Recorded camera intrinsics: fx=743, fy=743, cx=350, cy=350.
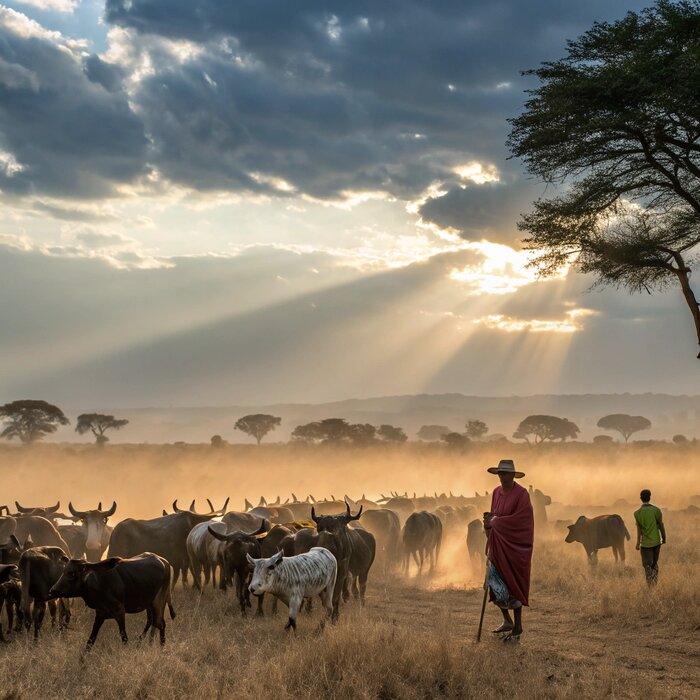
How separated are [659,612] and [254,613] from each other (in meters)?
7.10

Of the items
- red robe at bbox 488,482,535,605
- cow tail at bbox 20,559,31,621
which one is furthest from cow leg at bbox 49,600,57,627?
red robe at bbox 488,482,535,605

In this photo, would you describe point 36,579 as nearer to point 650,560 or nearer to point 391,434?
point 650,560

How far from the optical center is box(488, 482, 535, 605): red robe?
37.1ft

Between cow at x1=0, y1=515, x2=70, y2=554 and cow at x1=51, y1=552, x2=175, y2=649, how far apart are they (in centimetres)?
651

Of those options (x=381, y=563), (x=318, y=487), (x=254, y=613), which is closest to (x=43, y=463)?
(x=318, y=487)

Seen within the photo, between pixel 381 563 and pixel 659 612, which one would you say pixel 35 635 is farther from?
pixel 381 563

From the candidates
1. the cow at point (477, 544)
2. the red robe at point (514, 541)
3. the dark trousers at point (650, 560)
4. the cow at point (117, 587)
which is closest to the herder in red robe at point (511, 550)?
the red robe at point (514, 541)

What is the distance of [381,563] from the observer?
22.8m

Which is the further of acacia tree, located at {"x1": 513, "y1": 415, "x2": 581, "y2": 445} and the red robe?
acacia tree, located at {"x1": 513, "y1": 415, "x2": 581, "y2": 445}

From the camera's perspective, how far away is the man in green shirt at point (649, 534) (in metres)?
14.7

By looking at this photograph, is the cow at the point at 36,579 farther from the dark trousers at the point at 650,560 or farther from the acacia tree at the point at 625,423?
the acacia tree at the point at 625,423

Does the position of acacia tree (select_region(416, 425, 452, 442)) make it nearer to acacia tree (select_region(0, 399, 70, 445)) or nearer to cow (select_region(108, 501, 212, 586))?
acacia tree (select_region(0, 399, 70, 445))

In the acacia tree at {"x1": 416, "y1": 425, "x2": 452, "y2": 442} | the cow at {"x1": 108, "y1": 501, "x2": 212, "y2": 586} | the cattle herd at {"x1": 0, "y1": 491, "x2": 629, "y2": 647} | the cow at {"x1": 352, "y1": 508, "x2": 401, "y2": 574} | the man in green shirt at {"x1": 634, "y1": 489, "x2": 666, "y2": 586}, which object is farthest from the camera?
the acacia tree at {"x1": 416, "y1": 425, "x2": 452, "y2": 442}

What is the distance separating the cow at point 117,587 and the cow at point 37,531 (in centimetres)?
651
